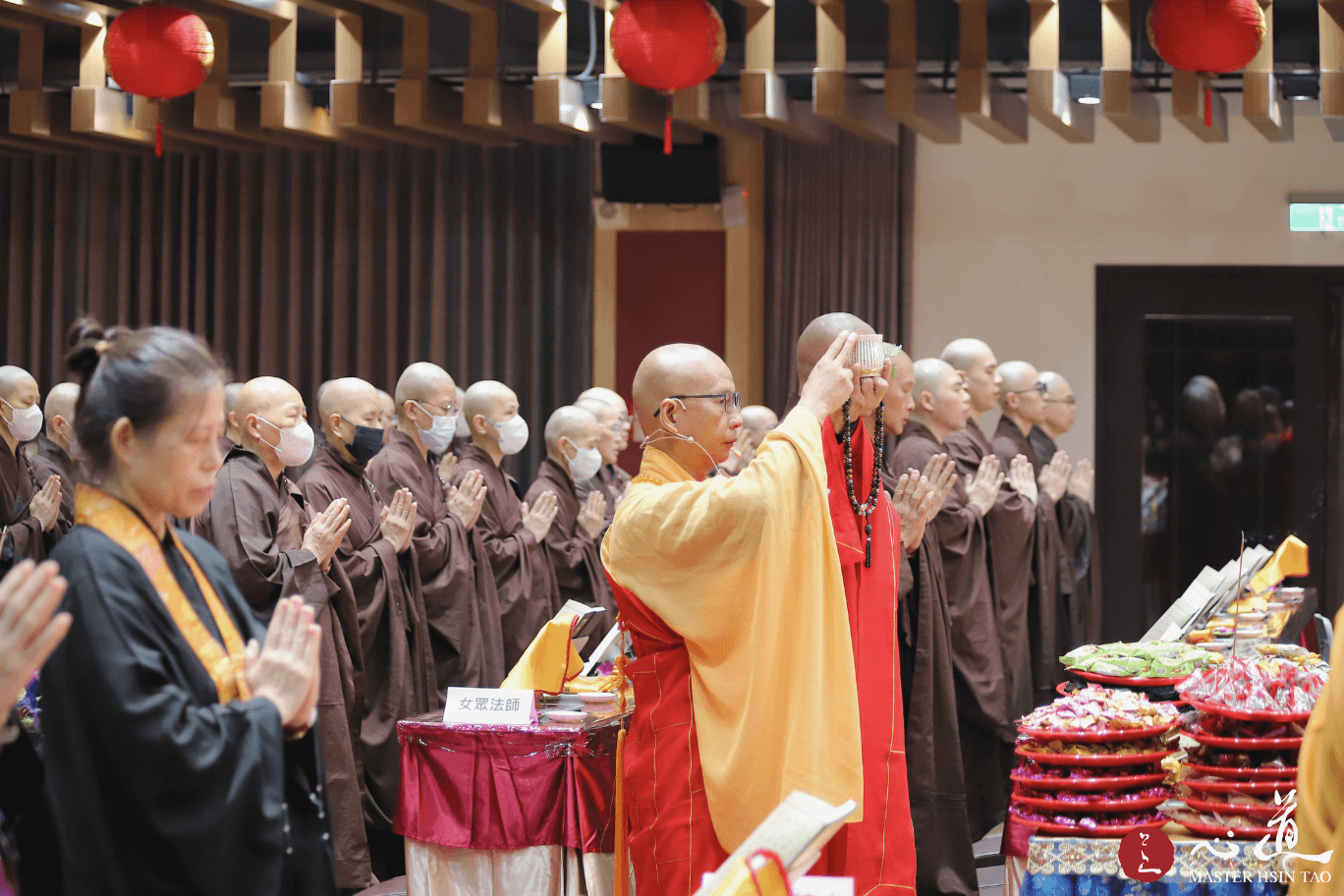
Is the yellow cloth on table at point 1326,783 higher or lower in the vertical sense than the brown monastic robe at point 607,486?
lower

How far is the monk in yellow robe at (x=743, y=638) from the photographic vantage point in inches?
101

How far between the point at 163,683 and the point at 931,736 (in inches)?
111

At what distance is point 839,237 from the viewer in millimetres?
7828

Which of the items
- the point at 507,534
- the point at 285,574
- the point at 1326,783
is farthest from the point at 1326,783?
the point at 507,534

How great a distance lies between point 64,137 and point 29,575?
6160 mm

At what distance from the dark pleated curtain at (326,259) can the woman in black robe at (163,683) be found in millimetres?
A: 6019

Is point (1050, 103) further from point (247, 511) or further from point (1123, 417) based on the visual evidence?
point (247, 511)

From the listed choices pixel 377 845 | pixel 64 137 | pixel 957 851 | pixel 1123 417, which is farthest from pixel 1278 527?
pixel 64 137

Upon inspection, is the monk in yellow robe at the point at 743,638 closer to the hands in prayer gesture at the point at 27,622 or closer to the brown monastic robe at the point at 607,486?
the hands in prayer gesture at the point at 27,622

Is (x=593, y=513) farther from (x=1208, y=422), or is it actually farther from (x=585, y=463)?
(x=1208, y=422)

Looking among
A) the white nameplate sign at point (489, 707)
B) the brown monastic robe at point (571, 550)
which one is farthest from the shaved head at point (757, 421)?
the white nameplate sign at point (489, 707)

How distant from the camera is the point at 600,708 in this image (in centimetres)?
359

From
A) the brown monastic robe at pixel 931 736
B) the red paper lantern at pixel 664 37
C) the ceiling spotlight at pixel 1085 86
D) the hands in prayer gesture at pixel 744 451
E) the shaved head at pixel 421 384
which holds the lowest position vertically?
the brown monastic robe at pixel 931 736

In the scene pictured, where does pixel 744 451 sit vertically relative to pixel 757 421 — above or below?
below
